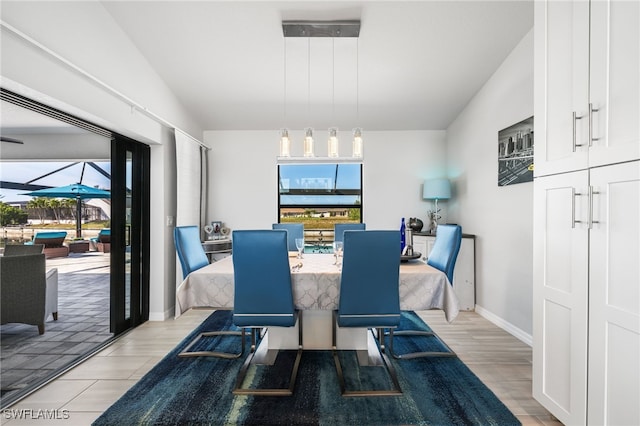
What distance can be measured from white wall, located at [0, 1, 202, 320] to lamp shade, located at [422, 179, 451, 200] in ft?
10.9

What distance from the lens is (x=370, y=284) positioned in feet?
6.84

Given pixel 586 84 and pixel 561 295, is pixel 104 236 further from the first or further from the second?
pixel 586 84

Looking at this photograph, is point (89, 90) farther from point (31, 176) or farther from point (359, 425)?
point (359, 425)

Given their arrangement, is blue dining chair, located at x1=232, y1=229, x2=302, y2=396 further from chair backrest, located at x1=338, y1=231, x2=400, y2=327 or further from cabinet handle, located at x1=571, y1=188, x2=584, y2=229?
cabinet handle, located at x1=571, y1=188, x2=584, y2=229

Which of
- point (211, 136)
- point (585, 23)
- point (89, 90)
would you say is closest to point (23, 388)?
point (89, 90)

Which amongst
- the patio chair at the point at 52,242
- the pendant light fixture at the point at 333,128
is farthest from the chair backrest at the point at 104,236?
the pendant light fixture at the point at 333,128

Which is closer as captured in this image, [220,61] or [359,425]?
[359,425]

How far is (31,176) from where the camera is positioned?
101 inches

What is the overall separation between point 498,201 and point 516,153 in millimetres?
560

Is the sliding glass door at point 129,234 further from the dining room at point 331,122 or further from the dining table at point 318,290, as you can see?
the dining table at point 318,290

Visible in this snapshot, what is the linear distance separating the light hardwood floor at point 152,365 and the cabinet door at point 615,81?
5.05 ft

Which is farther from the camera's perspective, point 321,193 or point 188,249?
point 321,193

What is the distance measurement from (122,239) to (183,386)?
1.74 m

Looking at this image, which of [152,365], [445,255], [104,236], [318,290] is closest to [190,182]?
[104,236]
